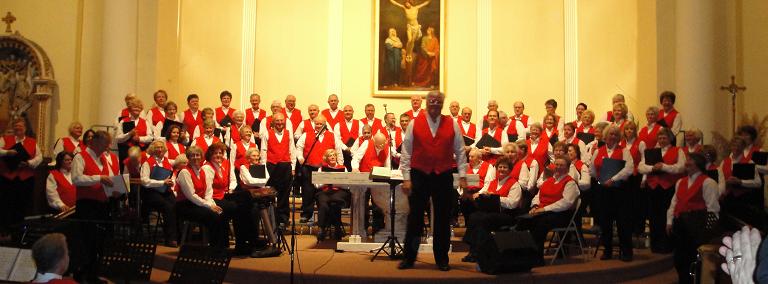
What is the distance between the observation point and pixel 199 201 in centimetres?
880

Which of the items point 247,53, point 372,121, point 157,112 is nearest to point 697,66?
point 372,121

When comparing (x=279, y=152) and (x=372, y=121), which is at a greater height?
(x=372, y=121)

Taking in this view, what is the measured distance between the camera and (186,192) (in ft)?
29.0

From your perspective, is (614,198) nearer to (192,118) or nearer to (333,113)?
(333,113)

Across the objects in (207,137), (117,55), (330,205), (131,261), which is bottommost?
(131,261)

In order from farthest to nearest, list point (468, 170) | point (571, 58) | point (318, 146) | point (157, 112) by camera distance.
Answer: point (571, 58) → point (318, 146) → point (157, 112) → point (468, 170)

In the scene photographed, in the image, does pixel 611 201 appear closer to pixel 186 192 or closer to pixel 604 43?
pixel 186 192

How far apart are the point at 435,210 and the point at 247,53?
8.24 meters

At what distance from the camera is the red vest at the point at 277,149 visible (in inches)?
468

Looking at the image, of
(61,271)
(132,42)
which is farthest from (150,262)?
(132,42)

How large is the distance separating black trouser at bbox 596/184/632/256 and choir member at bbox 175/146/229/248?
413cm

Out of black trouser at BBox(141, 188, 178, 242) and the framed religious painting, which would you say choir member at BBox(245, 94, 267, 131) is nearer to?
the framed religious painting

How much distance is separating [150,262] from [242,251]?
5.87 ft

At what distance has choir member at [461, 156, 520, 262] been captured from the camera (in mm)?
8656
